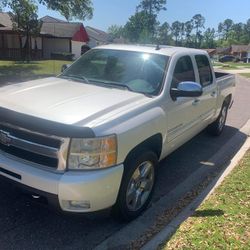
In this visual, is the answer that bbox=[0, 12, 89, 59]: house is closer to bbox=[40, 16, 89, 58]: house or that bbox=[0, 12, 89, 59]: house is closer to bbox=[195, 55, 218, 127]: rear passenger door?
bbox=[40, 16, 89, 58]: house

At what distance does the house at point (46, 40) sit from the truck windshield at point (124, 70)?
101 feet

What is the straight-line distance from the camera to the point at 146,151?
442cm

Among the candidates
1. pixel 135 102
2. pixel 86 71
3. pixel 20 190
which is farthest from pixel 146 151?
pixel 86 71

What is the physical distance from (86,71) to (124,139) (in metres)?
2.05

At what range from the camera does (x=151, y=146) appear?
4.64 meters

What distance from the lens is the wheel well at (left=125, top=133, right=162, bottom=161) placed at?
416cm

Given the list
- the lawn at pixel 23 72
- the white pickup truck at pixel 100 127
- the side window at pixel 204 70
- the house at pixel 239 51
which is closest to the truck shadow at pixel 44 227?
the white pickup truck at pixel 100 127

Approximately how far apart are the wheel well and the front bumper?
31 cm

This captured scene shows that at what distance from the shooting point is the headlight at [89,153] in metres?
3.68

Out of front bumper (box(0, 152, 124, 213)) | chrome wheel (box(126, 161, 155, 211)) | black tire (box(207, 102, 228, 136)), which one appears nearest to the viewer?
front bumper (box(0, 152, 124, 213))

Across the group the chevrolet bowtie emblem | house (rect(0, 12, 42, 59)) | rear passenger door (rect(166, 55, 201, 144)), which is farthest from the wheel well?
house (rect(0, 12, 42, 59))

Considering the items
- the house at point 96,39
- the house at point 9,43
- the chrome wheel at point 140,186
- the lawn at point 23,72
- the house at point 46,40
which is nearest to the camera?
the chrome wheel at point 140,186

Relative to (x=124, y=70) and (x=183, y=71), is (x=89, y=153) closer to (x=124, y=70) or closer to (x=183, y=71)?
(x=124, y=70)

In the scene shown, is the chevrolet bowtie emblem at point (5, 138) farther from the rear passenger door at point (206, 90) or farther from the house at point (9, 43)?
the house at point (9, 43)
